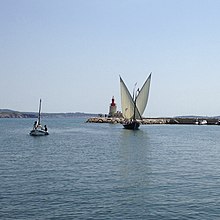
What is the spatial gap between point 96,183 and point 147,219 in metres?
7.46

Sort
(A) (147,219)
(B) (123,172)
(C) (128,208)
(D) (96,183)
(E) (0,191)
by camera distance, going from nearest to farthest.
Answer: (A) (147,219)
(C) (128,208)
(E) (0,191)
(D) (96,183)
(B) (123,172)

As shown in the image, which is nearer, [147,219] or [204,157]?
[147,219]

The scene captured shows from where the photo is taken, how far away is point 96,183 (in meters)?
24.4

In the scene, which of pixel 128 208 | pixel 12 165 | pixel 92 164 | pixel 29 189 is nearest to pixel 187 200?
pixel 128 208

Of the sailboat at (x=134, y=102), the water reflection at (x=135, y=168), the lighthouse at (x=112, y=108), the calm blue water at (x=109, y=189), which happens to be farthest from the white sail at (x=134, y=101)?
the lighthouse at (x=112, y=108)

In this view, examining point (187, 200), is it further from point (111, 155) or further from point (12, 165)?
point (111, 155)

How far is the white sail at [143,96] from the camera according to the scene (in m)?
92.9

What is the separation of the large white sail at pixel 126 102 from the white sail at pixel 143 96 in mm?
1608

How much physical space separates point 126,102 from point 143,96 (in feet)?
13.6

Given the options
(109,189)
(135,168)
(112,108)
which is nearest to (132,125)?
(135,168)

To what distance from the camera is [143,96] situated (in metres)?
93.1

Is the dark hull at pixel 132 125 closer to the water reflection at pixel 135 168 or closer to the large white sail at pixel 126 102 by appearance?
the large white sail at pixel 126 102

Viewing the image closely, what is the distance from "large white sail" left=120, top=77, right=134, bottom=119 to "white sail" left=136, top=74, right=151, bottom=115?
5.28ft

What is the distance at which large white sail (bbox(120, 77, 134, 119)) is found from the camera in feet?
306
